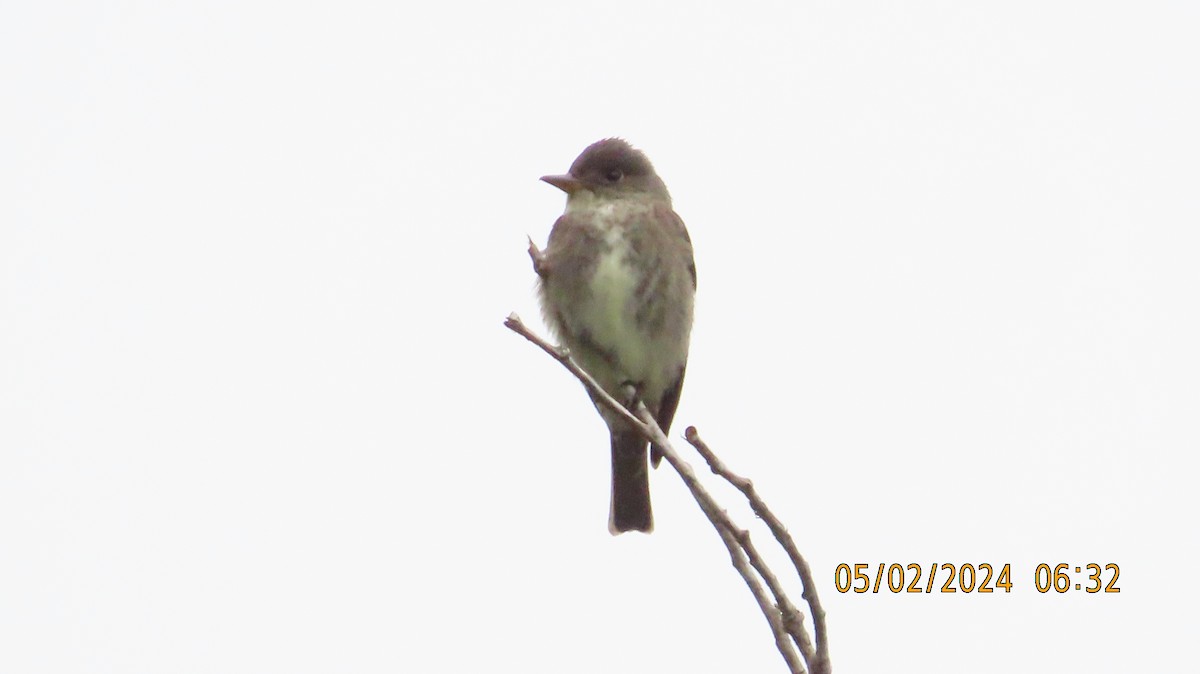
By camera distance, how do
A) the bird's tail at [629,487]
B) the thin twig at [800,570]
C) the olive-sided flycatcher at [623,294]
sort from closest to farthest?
the thin twig at [800,570]
the olive-sided flycatcher at [623,294]
the bird's tail at [629,487]

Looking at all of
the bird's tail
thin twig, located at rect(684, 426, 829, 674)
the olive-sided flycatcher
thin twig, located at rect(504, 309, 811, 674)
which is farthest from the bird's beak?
thin twig, located at rect(684, 426, 829, 674)

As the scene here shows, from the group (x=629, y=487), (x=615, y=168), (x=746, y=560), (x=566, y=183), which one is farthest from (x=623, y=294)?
(x=746, y=560)

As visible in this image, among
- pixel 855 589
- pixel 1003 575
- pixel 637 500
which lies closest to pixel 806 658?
pixel 855 589

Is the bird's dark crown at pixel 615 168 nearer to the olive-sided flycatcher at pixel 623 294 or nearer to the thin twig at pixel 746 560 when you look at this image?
the olive-sided flycatcher at pixel 623 294

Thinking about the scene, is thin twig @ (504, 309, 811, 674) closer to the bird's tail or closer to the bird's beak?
the bird's tail

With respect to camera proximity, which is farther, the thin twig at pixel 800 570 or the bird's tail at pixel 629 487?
the bird's tail at pixel 629 487

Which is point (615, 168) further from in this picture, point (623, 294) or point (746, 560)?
point (746, 560)

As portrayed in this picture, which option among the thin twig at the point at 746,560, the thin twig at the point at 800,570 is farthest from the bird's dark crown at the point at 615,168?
the thin twig at the point at 800,570

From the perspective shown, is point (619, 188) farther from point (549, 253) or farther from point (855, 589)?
point (855, 589)
